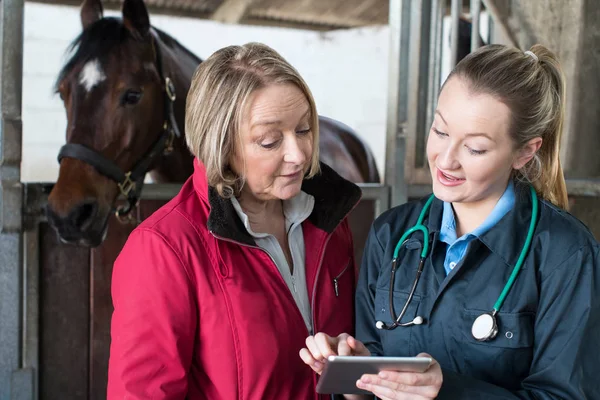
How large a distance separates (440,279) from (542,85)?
39 cm

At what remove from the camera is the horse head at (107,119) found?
1965 millimetres

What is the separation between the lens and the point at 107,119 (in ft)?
6.66

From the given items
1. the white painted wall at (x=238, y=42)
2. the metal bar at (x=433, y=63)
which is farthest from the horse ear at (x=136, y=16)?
the metal bar at (x=433, y=63)

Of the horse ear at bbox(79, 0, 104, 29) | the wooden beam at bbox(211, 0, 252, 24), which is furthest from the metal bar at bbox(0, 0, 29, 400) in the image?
the wooden beam at bbox(211, 0, 252, 24)

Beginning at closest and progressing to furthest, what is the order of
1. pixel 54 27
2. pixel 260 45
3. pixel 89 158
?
pixel 260 45, pixel 89 158, pixel 54 27

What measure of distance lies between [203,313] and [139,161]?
113 centimetres

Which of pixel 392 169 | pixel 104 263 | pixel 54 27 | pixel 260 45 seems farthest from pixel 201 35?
pixel 260 45

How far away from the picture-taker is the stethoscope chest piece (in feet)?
3.47

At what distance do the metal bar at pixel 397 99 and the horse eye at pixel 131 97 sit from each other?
107 cm

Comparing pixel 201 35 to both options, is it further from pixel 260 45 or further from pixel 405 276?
pixel 405 276

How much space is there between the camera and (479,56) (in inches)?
45.3

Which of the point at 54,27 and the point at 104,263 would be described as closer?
the point at 104,263

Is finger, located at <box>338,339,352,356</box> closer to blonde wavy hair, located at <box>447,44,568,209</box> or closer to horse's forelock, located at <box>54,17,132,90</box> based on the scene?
blonde wavy hair, located at <box>447,44,568,209</box>

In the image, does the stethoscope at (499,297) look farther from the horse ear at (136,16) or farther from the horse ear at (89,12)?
the horse ear at (89,12)
